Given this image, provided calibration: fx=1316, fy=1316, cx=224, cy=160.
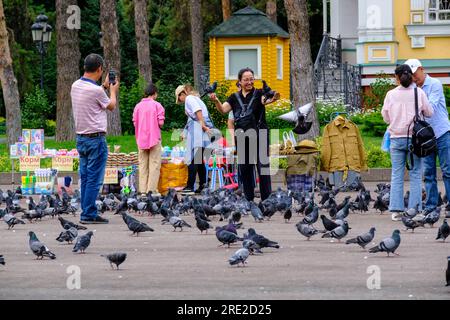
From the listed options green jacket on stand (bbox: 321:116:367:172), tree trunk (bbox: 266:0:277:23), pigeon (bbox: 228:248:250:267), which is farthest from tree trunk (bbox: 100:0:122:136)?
pigeon (bbox: 228:248:250:267)

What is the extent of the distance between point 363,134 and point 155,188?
39.6ft

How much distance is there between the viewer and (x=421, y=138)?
16.6 metres

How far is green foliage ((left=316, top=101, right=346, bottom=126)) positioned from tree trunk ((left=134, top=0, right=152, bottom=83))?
663 cm

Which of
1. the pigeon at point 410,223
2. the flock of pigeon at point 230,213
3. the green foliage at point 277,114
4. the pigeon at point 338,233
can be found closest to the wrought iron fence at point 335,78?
the green foliage at point 277,114

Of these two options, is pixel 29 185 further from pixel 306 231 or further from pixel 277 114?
pixel 277 114

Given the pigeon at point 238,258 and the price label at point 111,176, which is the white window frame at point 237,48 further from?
the pigeon at point 238,258

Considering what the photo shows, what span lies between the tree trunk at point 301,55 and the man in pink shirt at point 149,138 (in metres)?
7.23

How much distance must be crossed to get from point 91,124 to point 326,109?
67.7ft

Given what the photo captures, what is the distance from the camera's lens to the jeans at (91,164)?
17203mm

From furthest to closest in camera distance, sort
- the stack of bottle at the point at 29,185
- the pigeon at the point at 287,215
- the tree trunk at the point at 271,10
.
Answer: the tree trunk at the point at 271,10 < the stack of bottle at the point at 29,185 < the pigeon at the point at 287,215

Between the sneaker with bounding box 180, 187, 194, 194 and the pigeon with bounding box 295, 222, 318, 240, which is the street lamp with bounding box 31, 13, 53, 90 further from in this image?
the pigeon with bounding box 295, 222, 318, 240

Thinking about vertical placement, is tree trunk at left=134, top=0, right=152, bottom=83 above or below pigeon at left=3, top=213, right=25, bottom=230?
above

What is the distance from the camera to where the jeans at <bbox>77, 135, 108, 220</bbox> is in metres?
17.2

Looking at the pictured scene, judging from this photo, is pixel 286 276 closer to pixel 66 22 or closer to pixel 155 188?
pixel 155 188
